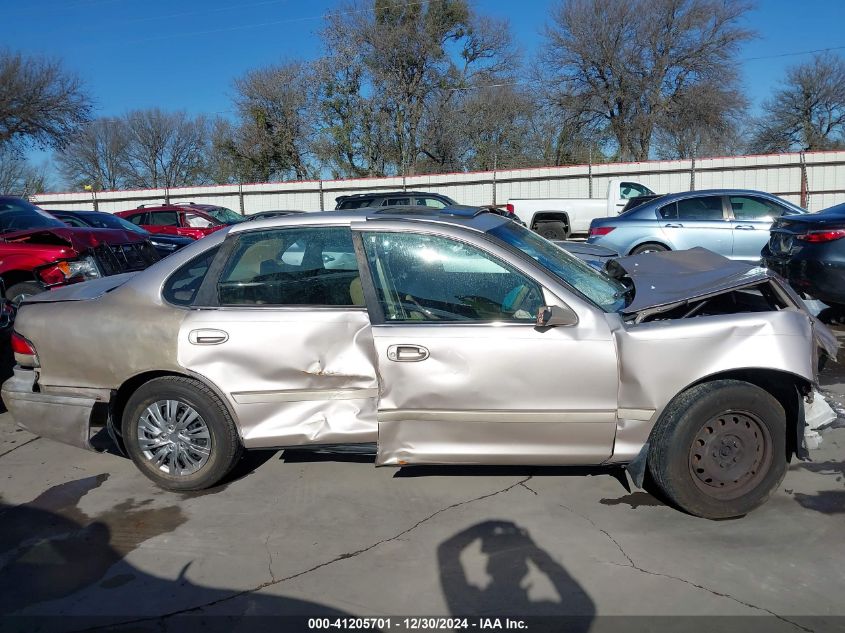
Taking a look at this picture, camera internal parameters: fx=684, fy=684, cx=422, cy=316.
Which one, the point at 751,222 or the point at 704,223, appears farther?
the point at 704,223

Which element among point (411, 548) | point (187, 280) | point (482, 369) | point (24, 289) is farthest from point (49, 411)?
point (24, 289)

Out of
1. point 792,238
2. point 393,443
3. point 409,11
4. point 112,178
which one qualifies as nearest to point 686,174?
point 792,238

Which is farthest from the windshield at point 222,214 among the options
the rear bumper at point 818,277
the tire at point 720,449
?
the tire at point 720,449

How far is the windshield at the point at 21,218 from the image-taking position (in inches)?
342

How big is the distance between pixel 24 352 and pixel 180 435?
1242mm

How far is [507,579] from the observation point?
3234mm

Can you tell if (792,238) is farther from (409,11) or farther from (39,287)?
(409,11)

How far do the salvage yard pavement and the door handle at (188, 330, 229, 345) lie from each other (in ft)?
3.23

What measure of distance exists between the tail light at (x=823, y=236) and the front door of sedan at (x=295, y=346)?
19.7ft

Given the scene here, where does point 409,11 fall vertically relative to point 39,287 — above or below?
above

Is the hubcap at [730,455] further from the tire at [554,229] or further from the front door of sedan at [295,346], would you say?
the tire at [554,229]

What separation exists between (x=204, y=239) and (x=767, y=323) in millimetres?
3247

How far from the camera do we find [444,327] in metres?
3.70

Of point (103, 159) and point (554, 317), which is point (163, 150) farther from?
point (554, 317)
